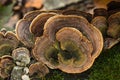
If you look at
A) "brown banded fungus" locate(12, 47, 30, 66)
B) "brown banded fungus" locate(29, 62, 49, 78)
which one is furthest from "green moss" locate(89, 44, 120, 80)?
"brown banded fungus" locate(12, 47, 30, 66)

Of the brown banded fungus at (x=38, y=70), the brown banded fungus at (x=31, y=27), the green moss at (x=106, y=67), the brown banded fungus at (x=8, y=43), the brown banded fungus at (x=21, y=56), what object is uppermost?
the brown banded fungus at (x=31, y=27)

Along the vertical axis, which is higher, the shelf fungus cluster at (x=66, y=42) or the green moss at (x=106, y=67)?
the shelf fungus cluster at (x=66, y=42)

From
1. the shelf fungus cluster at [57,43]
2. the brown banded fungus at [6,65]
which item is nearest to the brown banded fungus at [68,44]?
the shelf fungus cluster at [57,43]

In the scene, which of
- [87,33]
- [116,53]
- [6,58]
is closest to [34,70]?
[6,58]

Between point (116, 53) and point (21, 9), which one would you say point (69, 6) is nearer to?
point (21, 9)

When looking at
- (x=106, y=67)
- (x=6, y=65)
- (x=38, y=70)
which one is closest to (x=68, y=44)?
(x=38, y=70)

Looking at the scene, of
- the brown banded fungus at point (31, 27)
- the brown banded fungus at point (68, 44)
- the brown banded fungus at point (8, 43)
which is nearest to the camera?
the brown banded fungus at point (68, 44)

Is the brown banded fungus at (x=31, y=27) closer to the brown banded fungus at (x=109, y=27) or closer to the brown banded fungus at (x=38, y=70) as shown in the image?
the brown banded fungus at (x=38, y=70)
